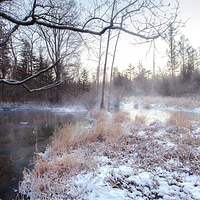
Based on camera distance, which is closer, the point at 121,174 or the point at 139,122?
the point at 121,174

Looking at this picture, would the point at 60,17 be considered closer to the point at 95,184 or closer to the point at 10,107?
the point at 95,184

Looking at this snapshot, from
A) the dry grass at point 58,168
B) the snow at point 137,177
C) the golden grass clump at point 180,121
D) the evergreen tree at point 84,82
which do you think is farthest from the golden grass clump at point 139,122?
the evergreen tree at point 84,82

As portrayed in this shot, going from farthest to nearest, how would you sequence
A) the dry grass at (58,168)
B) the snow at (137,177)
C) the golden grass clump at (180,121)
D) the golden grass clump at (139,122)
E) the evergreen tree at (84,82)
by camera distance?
the evergreen tree at (84,82) → the golden grass clump at (139,122) → the golden grass clump at (180,121) → the dry grass at (58,168) → the snow at (137,177)

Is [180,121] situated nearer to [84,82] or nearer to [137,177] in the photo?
[137,177]

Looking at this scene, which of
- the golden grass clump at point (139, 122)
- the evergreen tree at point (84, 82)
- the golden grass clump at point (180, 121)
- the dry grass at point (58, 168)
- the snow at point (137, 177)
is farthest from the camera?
the evergreen tree at point (84, 82)

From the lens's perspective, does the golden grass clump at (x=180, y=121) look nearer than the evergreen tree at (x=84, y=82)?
Yes

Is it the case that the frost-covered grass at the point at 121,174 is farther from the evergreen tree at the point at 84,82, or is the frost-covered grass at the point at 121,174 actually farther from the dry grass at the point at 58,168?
the evergreen tree at the point at 84,82

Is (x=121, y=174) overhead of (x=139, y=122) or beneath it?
beneath

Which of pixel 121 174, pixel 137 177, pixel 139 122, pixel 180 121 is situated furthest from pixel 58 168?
pixel 180 121

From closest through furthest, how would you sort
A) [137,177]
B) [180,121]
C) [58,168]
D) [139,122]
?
[137,177] → [58,168] → [180,121] → [139,122]

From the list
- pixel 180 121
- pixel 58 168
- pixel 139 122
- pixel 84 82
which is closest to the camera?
pixel 58 168

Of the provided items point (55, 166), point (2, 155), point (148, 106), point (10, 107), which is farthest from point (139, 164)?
point (10, 107)

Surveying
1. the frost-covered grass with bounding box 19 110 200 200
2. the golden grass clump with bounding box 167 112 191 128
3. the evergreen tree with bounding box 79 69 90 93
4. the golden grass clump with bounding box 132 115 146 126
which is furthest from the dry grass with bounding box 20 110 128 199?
the evergreen tree with bounding box 79 69 90 93

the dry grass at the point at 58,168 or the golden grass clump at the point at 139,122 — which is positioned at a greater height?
the golden grass clump at the point at 139,122
